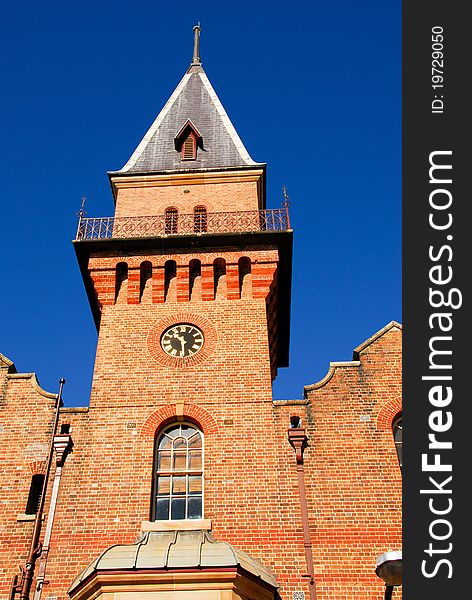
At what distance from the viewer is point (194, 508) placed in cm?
1580

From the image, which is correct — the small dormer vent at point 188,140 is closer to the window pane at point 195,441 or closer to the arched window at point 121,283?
the arched window at point 121,283

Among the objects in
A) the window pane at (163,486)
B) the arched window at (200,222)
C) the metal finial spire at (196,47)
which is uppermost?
the metal finial spire at (196,47)

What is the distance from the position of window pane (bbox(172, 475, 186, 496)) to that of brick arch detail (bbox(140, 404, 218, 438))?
1.15 metres

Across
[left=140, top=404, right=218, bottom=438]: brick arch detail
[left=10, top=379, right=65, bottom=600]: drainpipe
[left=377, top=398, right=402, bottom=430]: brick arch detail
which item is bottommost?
[left=10, top=379, right=65, bottom=600]: drainpipe

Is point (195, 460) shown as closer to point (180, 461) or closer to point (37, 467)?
point (180, 461)

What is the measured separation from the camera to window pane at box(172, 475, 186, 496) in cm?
1611

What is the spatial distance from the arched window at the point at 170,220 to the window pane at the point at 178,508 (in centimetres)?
863

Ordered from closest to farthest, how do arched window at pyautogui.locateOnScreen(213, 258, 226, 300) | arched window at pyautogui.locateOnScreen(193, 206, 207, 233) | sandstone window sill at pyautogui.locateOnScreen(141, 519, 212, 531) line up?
sandstone window sill at pyautogui.locateOnScreen(141, 519, 212, 531) → arched window at pyautogui.locateOnScreen(213, 258, 226, 300) → arched window at pyautogui.locateOnScreen(193, 206, 207, 233)

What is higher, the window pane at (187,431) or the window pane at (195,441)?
the window pane at (187,431)

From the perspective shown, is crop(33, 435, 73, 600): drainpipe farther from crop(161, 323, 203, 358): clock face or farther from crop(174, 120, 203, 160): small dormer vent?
crop(174, 120, 203, 160): small dormer vent

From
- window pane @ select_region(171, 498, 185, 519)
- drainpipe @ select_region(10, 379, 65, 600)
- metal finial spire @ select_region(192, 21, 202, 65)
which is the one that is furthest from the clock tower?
metal finial spire @ select_region(192, 21, 202, 65)

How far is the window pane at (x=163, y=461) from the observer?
16516 millimetres

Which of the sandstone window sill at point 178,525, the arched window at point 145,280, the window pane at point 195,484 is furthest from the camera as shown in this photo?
the arched window at point 145,280

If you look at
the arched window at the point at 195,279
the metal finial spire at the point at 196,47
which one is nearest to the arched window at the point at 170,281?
the arched window at the point at 195,279
